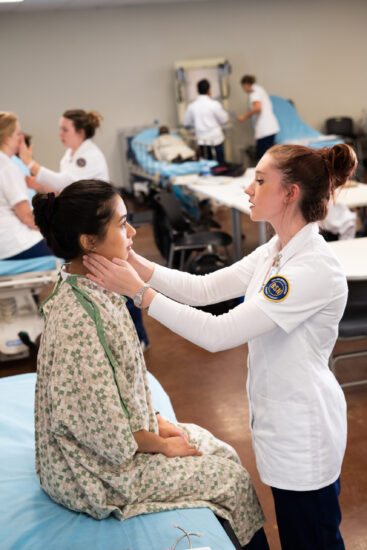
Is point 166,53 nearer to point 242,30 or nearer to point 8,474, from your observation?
point 242,30

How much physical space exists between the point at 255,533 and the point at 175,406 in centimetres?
131

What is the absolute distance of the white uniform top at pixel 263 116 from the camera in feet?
27.7

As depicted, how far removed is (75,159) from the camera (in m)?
4.11

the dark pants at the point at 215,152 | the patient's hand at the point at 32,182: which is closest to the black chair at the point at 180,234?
the patient's hand at the point at 32,182

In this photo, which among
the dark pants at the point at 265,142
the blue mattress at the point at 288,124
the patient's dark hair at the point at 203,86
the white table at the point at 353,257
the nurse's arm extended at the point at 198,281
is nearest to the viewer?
the nurse's arm extended at the point at 198,281

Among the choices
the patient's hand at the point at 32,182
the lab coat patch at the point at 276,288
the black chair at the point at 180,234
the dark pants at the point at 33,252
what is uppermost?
the lab coat patch at the point at 276,288

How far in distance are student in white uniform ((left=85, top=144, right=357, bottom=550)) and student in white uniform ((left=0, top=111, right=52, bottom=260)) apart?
227 cm

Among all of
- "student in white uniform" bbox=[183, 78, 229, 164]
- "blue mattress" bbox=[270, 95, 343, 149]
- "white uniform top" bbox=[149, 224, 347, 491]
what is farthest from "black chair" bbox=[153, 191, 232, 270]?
"blue mattress" bbox=[270, 95, 343, 149]

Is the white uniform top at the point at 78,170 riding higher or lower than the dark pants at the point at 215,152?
higher

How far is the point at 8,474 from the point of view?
1.76 metres

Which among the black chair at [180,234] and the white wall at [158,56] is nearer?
the black chair at [180,234]

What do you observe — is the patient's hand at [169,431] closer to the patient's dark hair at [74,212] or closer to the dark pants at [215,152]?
the patient's dark hair at [74,212]

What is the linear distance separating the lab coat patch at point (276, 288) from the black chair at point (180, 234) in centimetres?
280

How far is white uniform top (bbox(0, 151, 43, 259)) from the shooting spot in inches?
140
